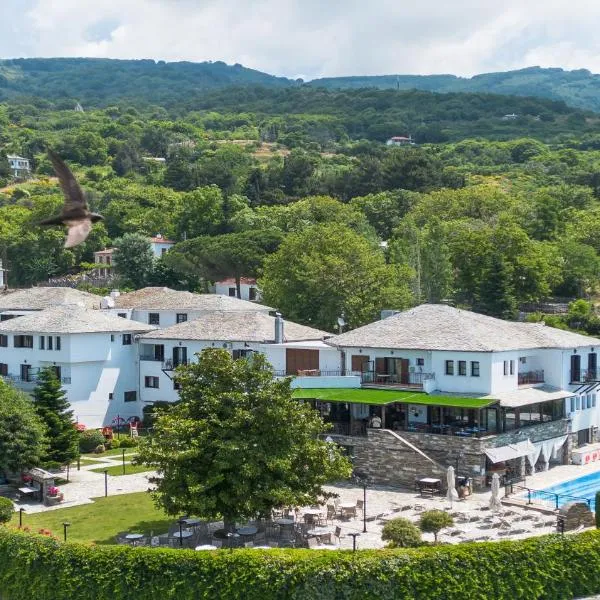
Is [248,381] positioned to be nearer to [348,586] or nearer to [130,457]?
[348,586]

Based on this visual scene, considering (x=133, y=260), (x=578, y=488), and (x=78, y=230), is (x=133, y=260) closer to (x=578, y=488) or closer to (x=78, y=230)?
(x=578, y=488)

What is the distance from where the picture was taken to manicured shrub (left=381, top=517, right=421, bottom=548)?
35594 millimetres

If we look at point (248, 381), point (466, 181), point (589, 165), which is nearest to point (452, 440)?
point (248, 381)

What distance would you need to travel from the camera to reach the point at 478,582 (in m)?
31.4

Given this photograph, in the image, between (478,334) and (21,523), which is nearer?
(21,523)

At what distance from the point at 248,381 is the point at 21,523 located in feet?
34.2

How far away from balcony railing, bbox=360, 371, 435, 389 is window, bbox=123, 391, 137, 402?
682 inches

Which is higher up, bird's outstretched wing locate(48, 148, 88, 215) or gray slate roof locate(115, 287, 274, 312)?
gray slate roof locate(115, 287, 274, 312)

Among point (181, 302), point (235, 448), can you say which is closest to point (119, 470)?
point (235, 448)

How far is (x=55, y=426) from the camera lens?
162 ft

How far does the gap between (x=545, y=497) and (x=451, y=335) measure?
1148 centimetres

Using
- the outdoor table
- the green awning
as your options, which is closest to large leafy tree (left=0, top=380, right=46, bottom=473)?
the outdoor table

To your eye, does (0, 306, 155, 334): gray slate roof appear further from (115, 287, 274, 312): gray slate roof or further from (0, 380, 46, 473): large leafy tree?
(0, 380, 46, 473): large leafy tree

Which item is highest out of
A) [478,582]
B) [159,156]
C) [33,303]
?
[159,156]
